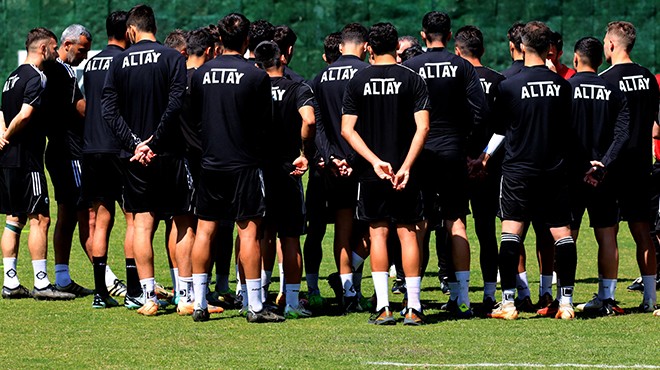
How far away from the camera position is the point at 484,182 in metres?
10.9

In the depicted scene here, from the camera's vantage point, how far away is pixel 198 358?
8.46 m

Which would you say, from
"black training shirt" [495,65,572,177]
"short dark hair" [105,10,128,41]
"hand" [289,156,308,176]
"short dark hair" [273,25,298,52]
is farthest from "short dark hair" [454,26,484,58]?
"short dark hair" [105,10,128,41]

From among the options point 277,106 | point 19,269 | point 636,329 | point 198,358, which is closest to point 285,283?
point 277,106

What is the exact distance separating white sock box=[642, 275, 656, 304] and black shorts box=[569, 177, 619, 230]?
0.60 meters

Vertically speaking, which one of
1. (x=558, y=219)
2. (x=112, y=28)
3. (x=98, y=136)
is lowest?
(x=558, y=219)

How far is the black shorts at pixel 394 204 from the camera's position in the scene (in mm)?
9961

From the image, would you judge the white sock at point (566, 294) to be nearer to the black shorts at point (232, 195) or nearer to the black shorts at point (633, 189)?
the black shorts at point (633, 189)

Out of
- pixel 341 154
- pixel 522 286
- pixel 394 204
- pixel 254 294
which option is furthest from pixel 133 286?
pixel 522 286

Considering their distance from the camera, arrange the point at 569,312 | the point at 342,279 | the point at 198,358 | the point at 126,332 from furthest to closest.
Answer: the point at 342,279
the point at 569,312
the point at 126,332
the point at 198,358

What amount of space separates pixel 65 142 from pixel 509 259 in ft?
14.5

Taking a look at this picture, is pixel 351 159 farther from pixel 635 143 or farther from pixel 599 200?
pixel 635 143

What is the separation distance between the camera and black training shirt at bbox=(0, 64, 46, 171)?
11.5 meters

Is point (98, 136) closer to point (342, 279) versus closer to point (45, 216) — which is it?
point (45, 216)

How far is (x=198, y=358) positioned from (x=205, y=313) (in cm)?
175
